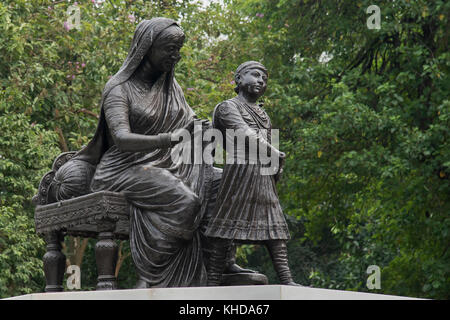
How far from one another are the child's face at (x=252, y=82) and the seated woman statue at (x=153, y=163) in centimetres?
54

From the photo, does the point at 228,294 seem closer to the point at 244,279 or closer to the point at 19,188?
the point at 244,279

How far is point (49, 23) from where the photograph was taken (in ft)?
52.6

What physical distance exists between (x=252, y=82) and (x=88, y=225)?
1.80m

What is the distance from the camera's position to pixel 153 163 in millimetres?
7793

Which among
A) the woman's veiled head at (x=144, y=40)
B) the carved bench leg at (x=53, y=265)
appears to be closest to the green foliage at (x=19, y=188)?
the carved bench leg at (x=53, y=265)

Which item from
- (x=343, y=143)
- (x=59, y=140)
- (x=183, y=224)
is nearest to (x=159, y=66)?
(x=183, y=224)

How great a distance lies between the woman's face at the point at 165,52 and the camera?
7.81m

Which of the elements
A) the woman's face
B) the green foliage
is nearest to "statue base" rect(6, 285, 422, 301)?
the woman's face

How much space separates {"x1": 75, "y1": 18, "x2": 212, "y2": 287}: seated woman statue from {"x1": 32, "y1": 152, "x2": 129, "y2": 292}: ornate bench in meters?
0.13

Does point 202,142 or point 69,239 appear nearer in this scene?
point 202,142

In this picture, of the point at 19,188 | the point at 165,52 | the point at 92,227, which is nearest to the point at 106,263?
the point at 92,227
